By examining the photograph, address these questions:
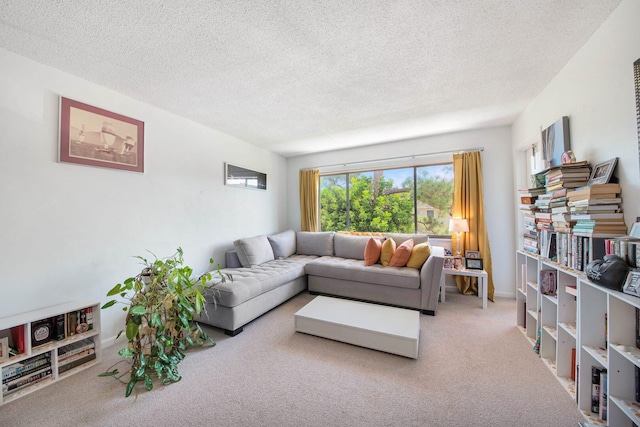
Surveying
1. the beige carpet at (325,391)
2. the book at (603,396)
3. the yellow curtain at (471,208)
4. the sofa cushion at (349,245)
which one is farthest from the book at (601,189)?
the sofa cushion at (349,245)

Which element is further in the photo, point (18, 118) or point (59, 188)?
point (59, 188)

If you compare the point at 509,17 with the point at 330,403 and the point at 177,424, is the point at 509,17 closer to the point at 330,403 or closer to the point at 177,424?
the point at 330,403

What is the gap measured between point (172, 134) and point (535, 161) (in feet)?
14.4

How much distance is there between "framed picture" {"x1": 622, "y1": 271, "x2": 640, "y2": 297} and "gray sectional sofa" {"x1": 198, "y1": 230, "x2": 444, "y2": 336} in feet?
5.35

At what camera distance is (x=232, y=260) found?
10.8ft

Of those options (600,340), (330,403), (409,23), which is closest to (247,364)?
(330,403)

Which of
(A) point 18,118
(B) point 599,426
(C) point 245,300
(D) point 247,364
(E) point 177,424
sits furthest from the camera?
(C) point 245,300

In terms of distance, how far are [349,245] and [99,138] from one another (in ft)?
10.7

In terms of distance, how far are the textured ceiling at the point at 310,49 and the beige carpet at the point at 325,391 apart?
238 centimetres

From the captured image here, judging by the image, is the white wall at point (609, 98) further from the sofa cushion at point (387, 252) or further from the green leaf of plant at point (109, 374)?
the green leaf of plant at point (109, 374)

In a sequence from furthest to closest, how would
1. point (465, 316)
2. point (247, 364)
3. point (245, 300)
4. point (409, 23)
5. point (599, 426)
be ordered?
point (465, 316), point (245, 300), point (247, 364), point (409, 23), point (599, 426)

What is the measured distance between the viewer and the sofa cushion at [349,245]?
12.2 feet

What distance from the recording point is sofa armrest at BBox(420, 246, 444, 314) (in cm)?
268

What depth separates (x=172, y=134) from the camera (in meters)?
2.75
